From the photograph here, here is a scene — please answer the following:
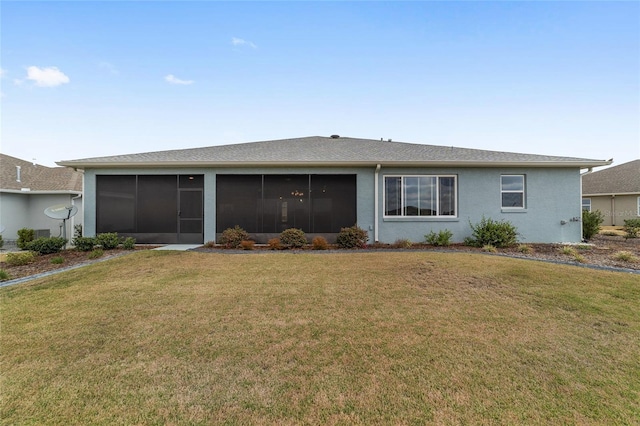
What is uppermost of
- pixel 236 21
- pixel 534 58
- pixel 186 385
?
pixel 236 21

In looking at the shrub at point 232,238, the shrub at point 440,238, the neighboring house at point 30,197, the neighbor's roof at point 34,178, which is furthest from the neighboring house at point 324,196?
the neighbor's roof at point 34,178

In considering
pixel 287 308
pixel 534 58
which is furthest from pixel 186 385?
pixel 534 58

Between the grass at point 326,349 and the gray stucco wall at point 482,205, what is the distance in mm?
4591

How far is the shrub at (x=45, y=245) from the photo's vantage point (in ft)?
27.6

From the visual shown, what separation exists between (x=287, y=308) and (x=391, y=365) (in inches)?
78.9

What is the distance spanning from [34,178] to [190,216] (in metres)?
13.3

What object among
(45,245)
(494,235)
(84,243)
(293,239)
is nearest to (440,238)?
(494,235)

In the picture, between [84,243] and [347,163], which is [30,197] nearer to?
[84,243]

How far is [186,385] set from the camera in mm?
2500

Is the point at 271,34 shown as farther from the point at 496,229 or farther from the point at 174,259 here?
the point at 496,229

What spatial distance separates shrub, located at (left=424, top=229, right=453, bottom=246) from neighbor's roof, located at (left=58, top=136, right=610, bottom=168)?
8.69 ft

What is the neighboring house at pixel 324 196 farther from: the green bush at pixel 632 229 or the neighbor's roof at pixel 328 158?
the green bush at pixel 632 229

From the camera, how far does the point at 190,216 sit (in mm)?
10625

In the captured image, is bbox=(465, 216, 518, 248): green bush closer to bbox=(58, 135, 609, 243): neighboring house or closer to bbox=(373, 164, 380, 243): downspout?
bbox=(58, 135, 609, 243): neighboring house
